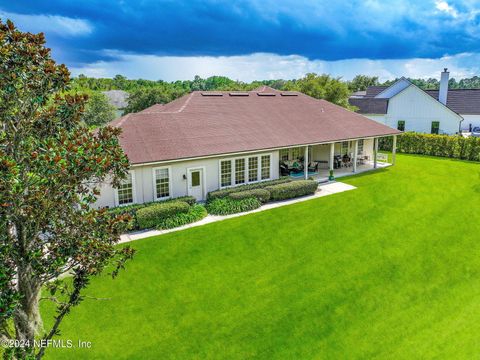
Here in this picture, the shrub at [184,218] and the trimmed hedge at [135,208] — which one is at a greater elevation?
the trimmed hedge at [135,208]

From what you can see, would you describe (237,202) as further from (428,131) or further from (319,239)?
(428,131)


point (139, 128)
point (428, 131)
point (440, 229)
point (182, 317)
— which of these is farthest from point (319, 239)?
point (428, 131)

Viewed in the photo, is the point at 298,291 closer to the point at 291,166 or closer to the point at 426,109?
the point at 291,166

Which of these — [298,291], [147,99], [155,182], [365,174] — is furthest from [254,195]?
[147,99]

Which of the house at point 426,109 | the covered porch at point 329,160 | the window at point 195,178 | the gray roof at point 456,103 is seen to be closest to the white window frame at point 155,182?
the window at point 195,178

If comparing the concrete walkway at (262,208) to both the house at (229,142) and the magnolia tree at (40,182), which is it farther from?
the magnolia tree at (40,182)

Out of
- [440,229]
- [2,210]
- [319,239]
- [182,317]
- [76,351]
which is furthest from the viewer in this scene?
[440,229]

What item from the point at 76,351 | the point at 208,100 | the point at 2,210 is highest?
the point at 208,100
